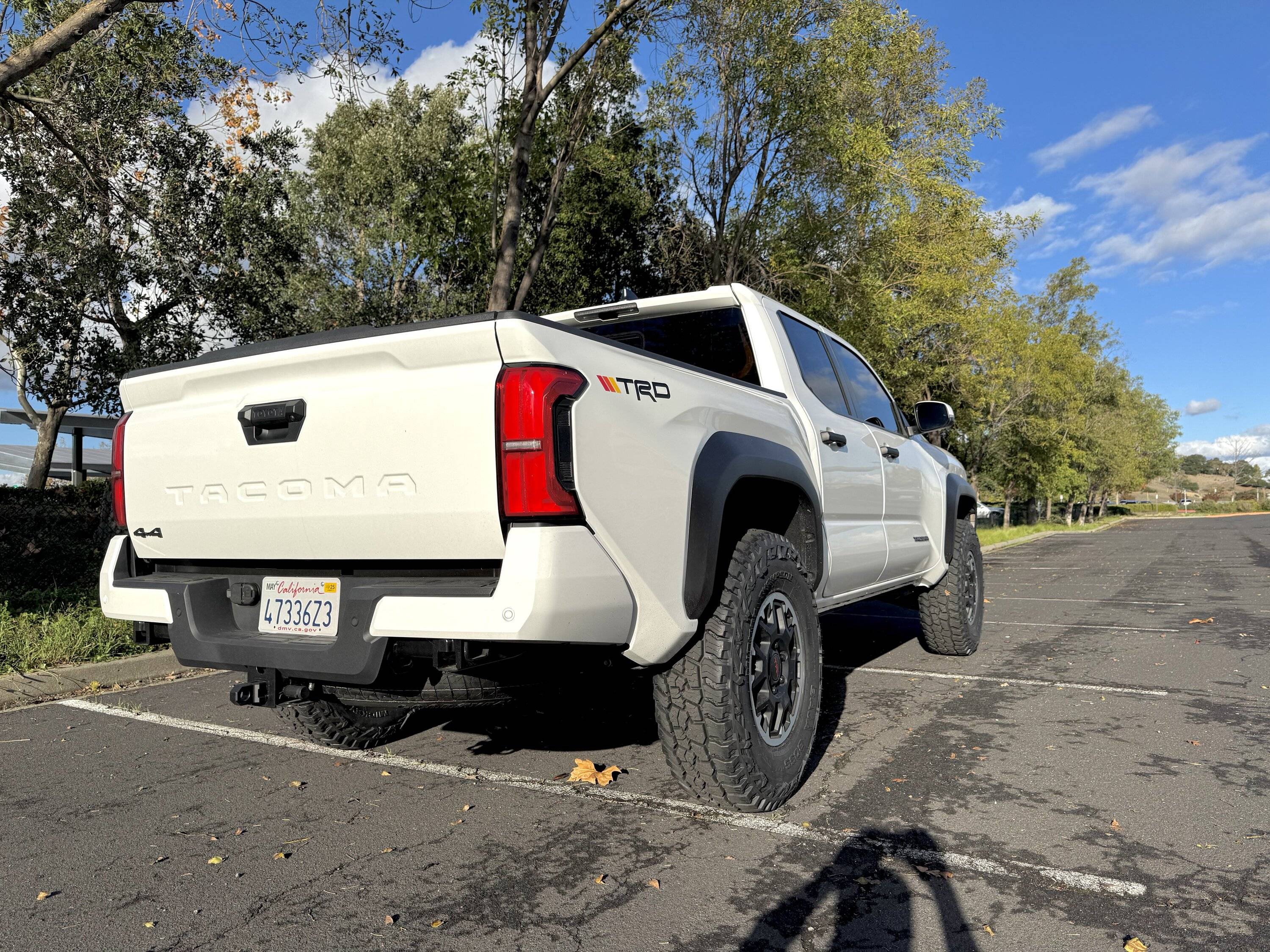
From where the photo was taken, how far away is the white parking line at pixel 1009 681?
17.3ft

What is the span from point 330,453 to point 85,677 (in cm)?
419

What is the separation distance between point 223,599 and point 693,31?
14.5m

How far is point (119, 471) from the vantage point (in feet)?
11.3

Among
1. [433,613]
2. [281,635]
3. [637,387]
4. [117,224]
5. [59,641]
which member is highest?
[117,224]

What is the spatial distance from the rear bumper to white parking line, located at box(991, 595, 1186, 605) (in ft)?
30.0

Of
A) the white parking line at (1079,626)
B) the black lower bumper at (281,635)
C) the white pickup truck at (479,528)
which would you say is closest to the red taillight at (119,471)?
the white pickup truck at (479,528)

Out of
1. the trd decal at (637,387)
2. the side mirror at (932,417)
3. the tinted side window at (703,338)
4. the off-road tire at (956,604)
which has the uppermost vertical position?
the tinted side window at (703,338)

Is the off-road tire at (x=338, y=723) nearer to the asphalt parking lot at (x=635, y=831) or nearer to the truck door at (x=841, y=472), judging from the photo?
the asphalt parking lot at (x=635, y=831)

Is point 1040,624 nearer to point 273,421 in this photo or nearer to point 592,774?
point 592,774

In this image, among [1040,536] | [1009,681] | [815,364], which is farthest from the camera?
[1040,536]

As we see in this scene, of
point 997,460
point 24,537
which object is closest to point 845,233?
point 24,537

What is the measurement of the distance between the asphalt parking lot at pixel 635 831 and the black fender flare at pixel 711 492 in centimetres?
54

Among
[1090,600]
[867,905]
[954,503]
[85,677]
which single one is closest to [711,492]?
[867,905]

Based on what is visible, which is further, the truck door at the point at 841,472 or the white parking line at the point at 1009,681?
the white parking line at the point at 1009,681
